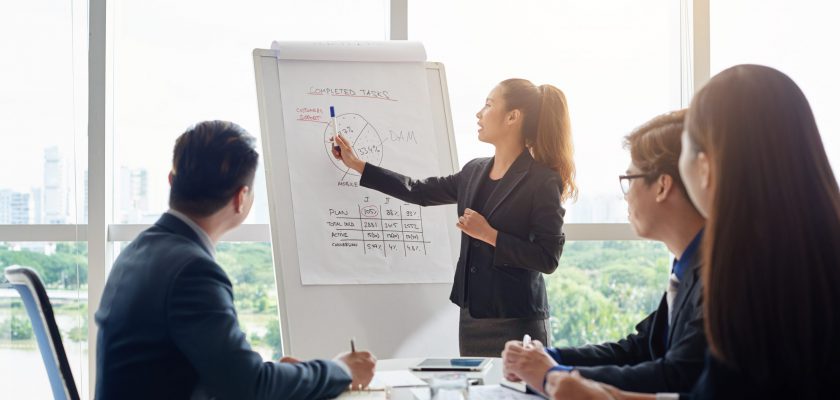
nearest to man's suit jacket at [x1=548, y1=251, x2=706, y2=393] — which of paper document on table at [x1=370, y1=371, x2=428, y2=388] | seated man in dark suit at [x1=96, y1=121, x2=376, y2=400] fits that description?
paper document on table at [x1=370, y1=371, x2=428, y2=388]

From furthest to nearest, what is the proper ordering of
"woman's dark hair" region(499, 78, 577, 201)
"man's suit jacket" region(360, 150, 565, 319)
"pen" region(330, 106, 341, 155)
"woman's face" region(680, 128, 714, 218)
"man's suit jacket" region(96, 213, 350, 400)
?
"pen" region(330, 106, 341, 155) < "woman's dark hair" region(499, 78, 577, 201) < "man's suit jacket" region(360, 150, 565, 319) < "man's suit jacket" region(96, 213, 350, 400) < "woman's face" region(680, 128, 714, 218)

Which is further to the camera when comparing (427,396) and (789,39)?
(789,39)

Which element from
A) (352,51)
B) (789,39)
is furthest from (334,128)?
(789,39)

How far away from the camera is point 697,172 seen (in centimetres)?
129

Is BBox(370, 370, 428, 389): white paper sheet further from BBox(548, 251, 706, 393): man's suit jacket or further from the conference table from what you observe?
BBox(548, 251, 706, 393): man's suit jacket

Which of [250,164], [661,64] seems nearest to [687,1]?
[661,64]

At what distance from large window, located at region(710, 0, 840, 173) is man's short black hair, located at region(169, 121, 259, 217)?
2915 mm

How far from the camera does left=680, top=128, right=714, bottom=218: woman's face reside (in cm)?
121

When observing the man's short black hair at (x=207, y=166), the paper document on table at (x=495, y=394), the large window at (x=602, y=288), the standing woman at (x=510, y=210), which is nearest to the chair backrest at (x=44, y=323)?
the man's short black hair at (x=207, y=166)

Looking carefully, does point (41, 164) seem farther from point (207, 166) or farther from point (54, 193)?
point (207, 166)

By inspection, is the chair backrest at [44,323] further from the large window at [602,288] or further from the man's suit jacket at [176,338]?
the large window at [602,288]

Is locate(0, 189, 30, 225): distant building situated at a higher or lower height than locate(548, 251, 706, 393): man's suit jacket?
higher

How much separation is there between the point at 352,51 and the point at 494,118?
0.64 m

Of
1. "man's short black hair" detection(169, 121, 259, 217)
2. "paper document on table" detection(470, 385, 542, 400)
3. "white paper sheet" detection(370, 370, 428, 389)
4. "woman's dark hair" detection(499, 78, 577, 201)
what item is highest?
"woman's dark hair" detection(499, 78, 577, 201)
